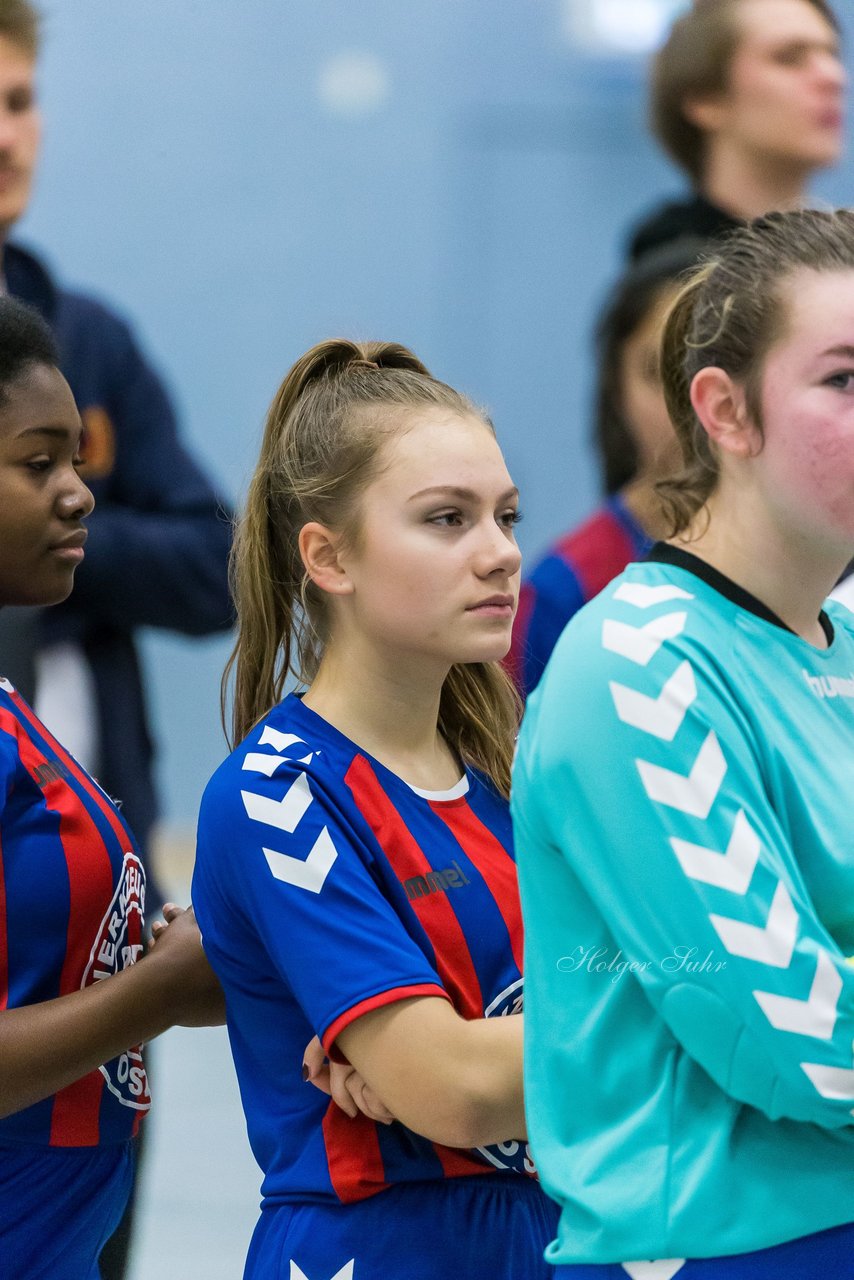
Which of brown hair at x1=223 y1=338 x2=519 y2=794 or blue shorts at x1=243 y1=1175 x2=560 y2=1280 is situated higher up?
brown hair at x1=223 y1=338 x2=519 y2=794

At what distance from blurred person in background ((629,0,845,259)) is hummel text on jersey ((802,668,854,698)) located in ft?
6.24

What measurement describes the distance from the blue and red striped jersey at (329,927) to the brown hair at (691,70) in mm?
2087

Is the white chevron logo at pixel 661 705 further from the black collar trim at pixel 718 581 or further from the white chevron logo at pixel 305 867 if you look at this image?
the white chevron logo at pixel 305 867

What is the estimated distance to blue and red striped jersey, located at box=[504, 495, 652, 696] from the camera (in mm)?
2582

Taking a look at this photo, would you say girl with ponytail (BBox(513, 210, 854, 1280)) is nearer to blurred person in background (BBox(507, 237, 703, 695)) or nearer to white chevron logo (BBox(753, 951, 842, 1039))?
white chevron logo (BBox(753, 951, 842, 1039))

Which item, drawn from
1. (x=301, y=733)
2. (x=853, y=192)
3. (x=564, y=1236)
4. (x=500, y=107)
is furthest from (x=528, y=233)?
(x=564, y=1236)

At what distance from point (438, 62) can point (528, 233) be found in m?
0.68

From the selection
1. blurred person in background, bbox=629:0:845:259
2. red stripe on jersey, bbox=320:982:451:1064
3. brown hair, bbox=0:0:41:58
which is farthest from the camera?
blurred person in background, bbox=629:0:845:259

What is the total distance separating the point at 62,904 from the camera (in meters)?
1.65

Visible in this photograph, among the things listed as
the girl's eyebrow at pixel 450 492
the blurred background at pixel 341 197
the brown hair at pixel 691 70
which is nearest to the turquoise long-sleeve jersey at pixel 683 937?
the girl's eyebrow at pixel 450 492

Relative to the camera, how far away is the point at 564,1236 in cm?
130

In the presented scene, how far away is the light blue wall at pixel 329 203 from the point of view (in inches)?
227

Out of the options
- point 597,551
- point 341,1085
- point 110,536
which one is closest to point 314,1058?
point 341,1085

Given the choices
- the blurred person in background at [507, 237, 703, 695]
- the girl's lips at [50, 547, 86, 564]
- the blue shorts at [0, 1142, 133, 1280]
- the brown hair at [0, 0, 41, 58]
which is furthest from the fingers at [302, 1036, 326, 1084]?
the brown hair at [0, 0, 41, 58]
